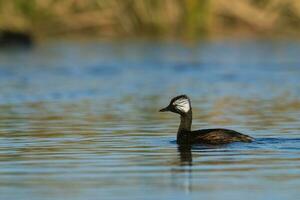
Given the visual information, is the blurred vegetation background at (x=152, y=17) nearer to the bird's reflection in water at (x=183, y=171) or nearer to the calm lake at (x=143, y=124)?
the calm lake at (x=143, y=124)

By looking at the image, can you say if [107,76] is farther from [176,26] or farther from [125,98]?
[176,26]

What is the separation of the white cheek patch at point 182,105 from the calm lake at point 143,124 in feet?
1.66

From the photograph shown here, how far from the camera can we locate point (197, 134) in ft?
53.4

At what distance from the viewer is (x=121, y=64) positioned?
118 ft

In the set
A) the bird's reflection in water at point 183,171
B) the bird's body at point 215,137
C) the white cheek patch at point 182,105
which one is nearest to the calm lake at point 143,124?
the bird's reflection in water at point 183,171

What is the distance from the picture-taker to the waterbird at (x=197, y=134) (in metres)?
15.7

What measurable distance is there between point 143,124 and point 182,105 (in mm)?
2191

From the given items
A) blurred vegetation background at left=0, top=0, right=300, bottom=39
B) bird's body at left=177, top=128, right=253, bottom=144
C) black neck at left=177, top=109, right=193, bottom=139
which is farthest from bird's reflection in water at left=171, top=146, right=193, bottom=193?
blurred vegetation background at left=0, top=0, right=300, bottom=39

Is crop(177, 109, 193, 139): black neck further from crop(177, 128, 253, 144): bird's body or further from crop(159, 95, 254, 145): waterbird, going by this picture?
crop(177, 128, 253, 144): bird's body

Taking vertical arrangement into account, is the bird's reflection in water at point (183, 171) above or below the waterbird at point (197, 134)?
below

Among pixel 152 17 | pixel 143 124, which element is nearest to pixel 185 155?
pixel 143 124

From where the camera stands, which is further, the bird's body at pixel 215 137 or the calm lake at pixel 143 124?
the bird's body at pixel 215 137

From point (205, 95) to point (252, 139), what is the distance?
9514 millimetres

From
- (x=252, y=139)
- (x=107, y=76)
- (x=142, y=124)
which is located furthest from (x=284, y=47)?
(x=252, y=139)
